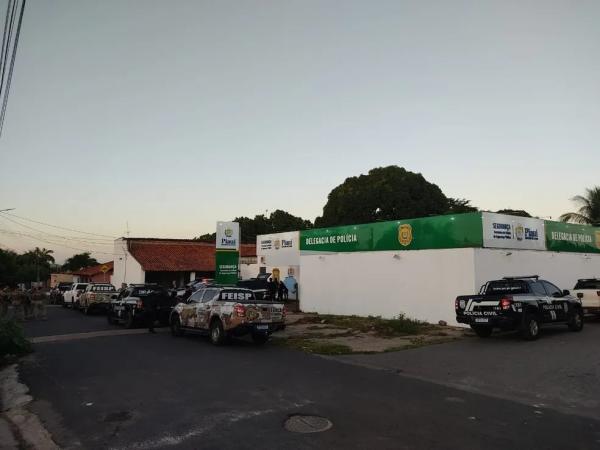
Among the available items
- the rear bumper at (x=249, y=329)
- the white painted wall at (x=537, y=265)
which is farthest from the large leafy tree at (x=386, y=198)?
the rear bumper at (x=249, y=329)

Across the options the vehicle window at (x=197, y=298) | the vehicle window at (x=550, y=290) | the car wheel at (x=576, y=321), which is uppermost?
the vehicle window at (x=550, y=290)

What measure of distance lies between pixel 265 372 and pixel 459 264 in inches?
427

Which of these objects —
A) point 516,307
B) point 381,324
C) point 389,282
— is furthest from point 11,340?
point 389,282

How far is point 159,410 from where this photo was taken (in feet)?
24.0

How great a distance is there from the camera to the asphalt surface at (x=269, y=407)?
6.00 meters

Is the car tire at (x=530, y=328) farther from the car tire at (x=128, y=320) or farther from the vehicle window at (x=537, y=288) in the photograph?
the car tire at (x=128, y=320)

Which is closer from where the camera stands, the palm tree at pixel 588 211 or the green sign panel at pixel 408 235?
the green sign panel at pixel 408 235

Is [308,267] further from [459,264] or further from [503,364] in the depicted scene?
[503,364]

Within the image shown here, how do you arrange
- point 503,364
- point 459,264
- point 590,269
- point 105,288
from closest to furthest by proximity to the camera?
1. point 503,364
2. point 459,264
3. point 590,269
4. point 105,288

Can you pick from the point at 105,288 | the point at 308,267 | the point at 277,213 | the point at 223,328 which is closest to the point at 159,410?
the point at 223,328

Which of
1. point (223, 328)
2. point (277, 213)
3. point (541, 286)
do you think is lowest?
point (223, 328)

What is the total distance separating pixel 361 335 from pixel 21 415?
11602mm

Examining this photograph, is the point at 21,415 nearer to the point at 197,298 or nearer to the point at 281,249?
the point at 197,298

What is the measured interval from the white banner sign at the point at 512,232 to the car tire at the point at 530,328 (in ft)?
14.9
